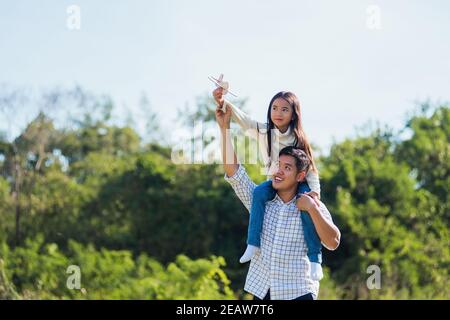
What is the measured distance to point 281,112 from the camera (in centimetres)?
360

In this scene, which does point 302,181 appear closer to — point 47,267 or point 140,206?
point 47,267

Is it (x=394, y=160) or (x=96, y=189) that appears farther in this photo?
(x=96, y=189)

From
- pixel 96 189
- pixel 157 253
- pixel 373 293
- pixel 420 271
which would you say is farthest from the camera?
pixel 96 189

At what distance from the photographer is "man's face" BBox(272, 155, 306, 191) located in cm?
349

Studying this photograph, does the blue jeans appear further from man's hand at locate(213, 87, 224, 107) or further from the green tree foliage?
the green tree foliage

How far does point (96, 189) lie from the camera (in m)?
20.4

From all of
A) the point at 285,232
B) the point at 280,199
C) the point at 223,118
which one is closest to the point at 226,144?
the point at 223,118

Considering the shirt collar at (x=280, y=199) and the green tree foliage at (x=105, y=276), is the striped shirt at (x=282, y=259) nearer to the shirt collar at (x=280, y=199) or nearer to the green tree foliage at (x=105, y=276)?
the shirt collar at (x=280, y=199)

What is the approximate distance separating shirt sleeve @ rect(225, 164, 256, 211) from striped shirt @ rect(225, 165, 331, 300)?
15cm

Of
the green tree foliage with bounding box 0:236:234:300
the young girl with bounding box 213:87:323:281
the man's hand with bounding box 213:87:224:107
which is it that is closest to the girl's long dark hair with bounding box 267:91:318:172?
the young girl with bounding box 213:87:323:281

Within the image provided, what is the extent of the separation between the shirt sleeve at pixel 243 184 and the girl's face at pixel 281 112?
24 cm

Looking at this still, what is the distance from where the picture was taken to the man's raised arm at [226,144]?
3566 millimetres
